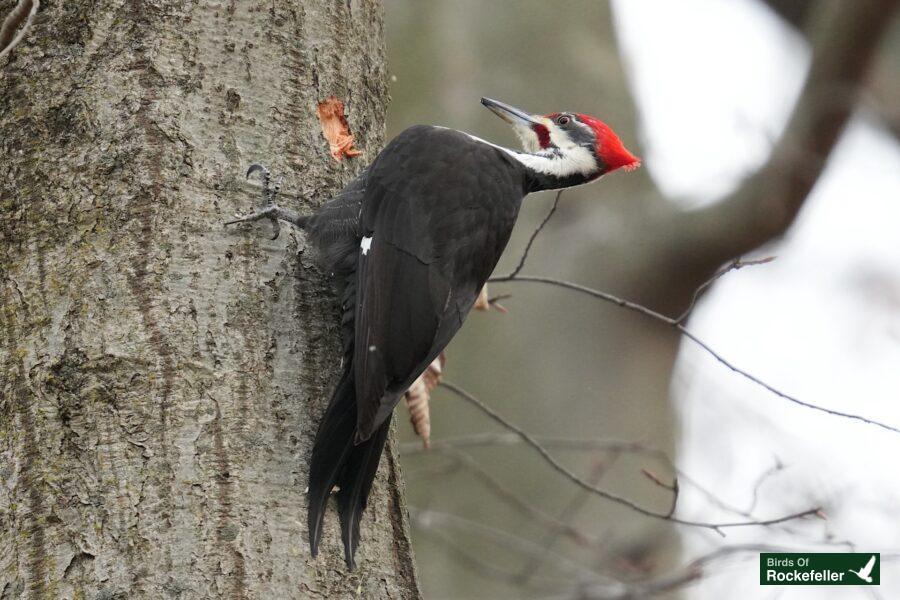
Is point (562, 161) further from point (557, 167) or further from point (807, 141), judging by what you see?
point (807, 141)

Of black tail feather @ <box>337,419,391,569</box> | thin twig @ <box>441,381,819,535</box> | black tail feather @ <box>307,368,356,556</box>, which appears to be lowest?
thin twig @ <box>441,381,819,535</box>

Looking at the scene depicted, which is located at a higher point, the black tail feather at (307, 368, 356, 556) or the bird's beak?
the bird's beak

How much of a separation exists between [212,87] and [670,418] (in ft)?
10.2

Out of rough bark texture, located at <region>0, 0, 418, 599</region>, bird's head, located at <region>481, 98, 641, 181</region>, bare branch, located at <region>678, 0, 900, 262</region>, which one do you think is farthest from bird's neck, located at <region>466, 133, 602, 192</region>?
bare branch, located at <region>678, 0, 900, 262</region>

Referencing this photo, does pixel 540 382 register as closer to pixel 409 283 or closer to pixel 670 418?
pixel 670 418

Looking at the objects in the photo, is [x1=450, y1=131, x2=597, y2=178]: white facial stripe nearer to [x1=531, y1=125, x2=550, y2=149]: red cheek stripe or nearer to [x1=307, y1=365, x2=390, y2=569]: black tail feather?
[x1=531, y1=125, x2=550, y2=149]: red cheek stripe

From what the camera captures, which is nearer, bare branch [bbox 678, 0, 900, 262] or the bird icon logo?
the bird icon logo

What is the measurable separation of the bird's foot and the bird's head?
1.07m

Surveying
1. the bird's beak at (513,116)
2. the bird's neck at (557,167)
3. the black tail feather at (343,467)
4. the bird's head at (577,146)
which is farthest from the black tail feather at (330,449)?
the bird's beak at (513,116)

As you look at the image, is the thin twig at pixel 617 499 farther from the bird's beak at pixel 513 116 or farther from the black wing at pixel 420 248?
the bird's beak at pixel 513 116

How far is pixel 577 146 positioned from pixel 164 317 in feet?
5.46

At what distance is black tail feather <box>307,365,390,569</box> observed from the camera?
190 centimetres

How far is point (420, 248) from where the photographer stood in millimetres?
2434

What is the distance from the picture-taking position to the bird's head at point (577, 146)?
10.2 ft
